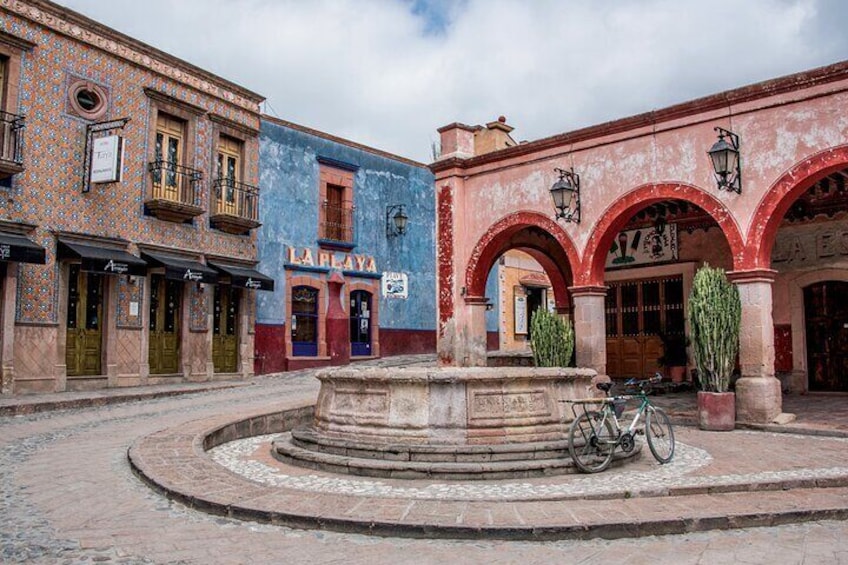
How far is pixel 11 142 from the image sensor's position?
13938 mm

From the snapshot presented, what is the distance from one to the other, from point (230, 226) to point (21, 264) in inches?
217

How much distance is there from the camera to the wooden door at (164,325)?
16.9 m

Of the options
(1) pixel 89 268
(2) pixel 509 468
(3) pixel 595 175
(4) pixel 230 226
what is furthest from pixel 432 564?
(4) pixel 230 226

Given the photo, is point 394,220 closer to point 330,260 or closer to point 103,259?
point 330,260

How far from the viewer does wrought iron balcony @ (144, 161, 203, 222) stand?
16.5 metres

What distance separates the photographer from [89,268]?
48.0 ft

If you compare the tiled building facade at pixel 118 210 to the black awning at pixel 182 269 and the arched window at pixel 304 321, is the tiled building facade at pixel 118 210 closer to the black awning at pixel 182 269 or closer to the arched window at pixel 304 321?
the black awning at pixel 182 269

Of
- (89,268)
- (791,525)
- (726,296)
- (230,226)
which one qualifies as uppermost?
(230,226)

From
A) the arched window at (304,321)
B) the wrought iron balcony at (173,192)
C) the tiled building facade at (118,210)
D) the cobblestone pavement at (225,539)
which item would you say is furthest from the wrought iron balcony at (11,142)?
the arched window at (304,321)

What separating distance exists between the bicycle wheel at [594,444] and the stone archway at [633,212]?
495 centimetres

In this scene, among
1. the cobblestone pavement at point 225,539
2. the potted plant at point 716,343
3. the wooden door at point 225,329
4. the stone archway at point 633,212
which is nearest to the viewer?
the cobblestone pavement at point 225,539

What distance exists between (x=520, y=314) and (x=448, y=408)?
69.4ft

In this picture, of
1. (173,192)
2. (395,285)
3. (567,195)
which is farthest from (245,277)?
(567,195)

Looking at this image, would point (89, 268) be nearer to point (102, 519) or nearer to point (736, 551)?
point (102, 519)
